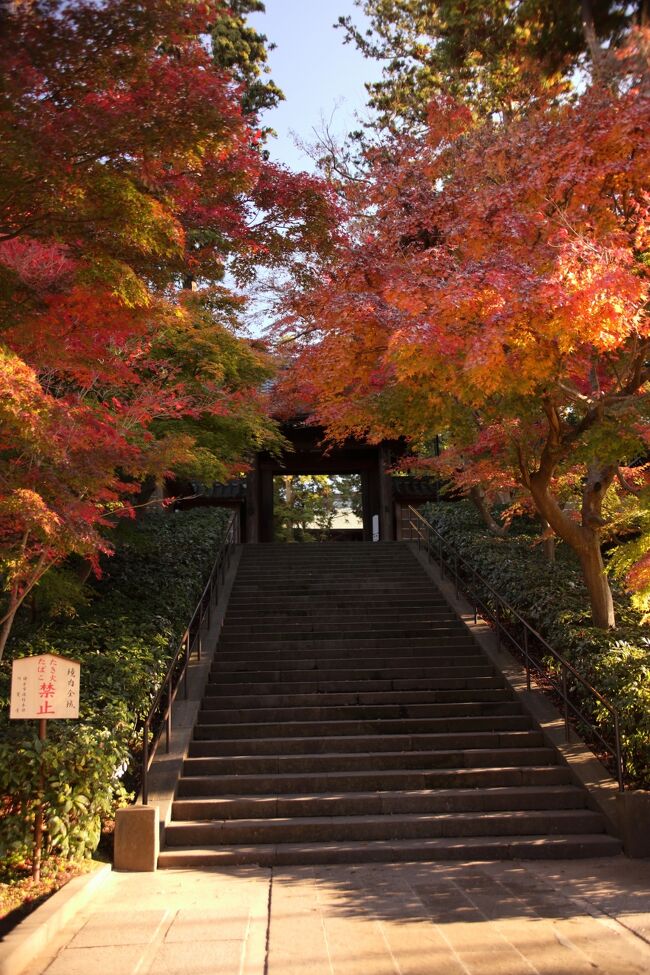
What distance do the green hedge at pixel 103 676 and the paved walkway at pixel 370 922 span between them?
0.77m

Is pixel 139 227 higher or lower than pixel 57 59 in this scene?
lower

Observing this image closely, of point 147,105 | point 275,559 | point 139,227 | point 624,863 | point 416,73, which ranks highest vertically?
point 416,73

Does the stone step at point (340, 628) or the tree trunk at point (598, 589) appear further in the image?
the stone step at point (340, 628)

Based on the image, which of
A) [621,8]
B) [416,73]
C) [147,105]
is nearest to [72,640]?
[147,105]

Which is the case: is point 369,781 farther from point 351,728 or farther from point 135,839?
point 135,839

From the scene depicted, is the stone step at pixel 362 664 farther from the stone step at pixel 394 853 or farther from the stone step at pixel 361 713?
the stone step at pixel 394 853

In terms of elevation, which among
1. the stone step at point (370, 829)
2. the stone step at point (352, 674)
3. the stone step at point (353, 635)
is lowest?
the stone step at point (370, 829)

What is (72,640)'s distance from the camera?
9594mm

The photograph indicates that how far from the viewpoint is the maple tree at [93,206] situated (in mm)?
4680

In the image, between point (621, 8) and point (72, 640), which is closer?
point (621, 8)

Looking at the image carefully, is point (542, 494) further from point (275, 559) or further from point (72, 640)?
point (275, 559)

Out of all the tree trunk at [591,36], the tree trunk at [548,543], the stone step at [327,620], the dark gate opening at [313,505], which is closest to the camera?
the tree trunk at [591,36]

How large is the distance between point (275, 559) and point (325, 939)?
11.5 meters

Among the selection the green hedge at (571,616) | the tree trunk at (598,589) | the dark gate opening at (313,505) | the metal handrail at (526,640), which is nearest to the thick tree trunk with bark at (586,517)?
the tree trunk at (598,589)
